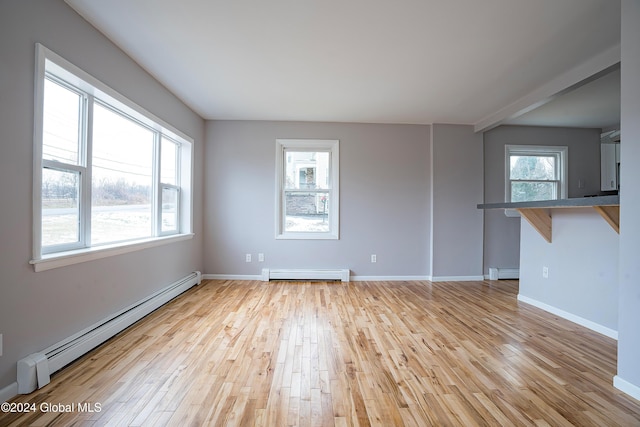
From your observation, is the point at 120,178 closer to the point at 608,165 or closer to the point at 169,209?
the point at 169,209

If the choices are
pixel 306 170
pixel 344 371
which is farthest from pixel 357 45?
pixel 344 371

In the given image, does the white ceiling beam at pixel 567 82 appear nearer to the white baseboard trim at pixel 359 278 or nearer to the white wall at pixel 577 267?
the white wall at pixel 577 267

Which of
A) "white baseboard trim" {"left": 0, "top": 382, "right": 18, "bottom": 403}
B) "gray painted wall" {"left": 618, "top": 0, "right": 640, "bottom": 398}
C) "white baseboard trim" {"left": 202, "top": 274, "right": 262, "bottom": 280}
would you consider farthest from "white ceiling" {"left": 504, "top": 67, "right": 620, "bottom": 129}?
"white baseboard trim" {"left": 0, "top": 382, "right": 18, "bottom": 403}

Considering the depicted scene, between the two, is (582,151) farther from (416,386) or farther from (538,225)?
(416,386)

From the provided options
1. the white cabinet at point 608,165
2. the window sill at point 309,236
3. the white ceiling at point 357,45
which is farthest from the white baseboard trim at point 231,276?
the white cabinet at point 608,165

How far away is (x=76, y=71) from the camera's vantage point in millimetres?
1985

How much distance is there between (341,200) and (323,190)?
34 centimetres

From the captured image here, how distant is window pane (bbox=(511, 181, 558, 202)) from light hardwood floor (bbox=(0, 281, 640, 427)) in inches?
89.2

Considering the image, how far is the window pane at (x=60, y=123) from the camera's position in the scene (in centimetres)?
192

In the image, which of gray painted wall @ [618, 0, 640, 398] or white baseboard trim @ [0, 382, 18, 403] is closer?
white baseboard trim @ [0, 382, 18, 403]

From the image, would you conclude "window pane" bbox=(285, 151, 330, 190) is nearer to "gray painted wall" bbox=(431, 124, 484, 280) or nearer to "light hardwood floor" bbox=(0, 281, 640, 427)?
"gray painted wall" bbox=(431, 124, 484, 280)

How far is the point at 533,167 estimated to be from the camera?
15.5ft

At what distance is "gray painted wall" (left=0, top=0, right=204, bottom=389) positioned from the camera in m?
1.55

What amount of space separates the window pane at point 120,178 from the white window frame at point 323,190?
1.77m
